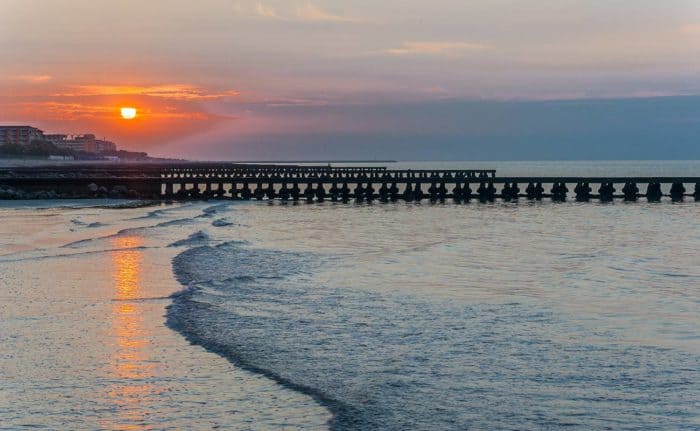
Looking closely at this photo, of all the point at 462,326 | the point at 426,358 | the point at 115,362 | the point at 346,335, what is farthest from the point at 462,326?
the point at 115,362

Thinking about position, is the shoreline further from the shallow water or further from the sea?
the shallow water

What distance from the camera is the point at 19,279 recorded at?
16547 mm

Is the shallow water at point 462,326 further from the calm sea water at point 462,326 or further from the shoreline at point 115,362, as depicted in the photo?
the shoreline at point 115,362

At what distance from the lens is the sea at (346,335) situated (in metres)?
8.13

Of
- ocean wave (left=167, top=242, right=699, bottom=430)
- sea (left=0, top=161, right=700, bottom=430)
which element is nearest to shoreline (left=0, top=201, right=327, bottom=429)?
sea (left=0, top=161, right=700, bottom=430)

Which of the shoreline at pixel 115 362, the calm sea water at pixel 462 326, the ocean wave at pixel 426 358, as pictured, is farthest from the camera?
the calm sea water at pixel 462 326

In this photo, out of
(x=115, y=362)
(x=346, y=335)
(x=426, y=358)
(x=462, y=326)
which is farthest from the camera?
(x=462, y=326)

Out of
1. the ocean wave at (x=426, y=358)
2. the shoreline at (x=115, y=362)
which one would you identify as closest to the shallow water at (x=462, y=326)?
the ocean wave at (x=426, y=358)

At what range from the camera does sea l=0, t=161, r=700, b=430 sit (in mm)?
8133

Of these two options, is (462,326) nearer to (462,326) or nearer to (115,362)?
(462,326)

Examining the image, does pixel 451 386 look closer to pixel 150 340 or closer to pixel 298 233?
pixel 150 340

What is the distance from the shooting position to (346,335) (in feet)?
37.8

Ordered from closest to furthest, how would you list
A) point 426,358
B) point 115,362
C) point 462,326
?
point 115,362 → point 426,358 → point 462,326

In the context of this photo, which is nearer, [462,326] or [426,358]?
[426,358]
